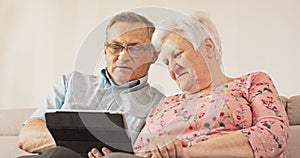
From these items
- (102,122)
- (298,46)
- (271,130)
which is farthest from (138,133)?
(298,46)

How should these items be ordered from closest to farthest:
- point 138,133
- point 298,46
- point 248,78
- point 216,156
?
point 216,156
point 248,78
point 138,133
point 298,46

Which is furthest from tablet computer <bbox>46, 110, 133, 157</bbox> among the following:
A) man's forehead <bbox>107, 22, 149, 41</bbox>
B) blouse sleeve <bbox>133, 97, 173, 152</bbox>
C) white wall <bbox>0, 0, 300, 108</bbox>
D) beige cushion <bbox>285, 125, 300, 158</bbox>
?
white wall <bbox>0, 0, 300, 108</bbox>

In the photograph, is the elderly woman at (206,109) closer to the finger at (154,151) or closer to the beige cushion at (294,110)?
the finger at (154,151)

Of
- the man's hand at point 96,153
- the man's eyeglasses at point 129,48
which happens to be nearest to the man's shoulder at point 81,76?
the man's eyeglasses at point 129,48

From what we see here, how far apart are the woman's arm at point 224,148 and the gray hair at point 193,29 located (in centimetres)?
38

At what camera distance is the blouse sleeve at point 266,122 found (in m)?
1.16

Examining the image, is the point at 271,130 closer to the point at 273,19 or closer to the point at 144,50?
the point at 144,50

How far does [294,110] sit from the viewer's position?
1.52 meters

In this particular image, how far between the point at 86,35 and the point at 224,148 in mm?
1375

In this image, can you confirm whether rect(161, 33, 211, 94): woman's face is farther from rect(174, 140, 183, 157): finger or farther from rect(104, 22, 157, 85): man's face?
rect(174, 140, 183, 157): finger

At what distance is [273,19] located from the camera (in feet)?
6.14

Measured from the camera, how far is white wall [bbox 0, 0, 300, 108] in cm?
184

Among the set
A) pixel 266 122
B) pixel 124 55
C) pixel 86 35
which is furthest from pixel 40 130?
pixel 86 35

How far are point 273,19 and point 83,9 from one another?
100 cm
